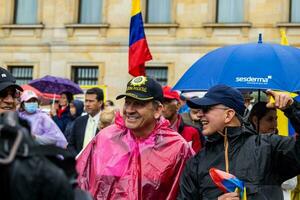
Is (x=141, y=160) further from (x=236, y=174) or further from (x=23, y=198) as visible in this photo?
(x=23, y=198)

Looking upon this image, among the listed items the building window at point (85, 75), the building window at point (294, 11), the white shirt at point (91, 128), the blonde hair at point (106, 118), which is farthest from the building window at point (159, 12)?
the blonde hair at point (106, 118)

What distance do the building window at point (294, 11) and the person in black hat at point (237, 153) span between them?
68.8ft

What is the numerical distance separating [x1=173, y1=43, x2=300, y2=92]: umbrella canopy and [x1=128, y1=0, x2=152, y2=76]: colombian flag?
1850 mm

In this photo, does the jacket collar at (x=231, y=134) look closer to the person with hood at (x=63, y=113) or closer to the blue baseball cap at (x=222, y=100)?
the blue baseball cap at (x=222, y=100)

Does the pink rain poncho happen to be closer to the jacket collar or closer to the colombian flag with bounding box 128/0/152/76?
the jacket collar

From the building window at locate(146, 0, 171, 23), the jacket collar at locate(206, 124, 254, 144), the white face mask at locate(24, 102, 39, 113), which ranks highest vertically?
the building window at locate(146, 0, 171, 23)

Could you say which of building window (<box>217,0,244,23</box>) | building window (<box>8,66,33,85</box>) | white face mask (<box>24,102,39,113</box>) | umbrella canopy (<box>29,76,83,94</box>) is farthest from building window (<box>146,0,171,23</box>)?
white face mask (<box>24,102,39,113</box>)

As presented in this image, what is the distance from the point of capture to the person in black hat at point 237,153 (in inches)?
165

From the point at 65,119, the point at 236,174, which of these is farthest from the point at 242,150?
the point at 65,119

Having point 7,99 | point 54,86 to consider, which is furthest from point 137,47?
point 54,86

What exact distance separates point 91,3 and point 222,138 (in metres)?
23.1

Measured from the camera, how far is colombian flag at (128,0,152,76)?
8.79 metres

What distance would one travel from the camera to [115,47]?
26312 millimetres

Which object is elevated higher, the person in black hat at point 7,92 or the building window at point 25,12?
the building window at point 25,12
